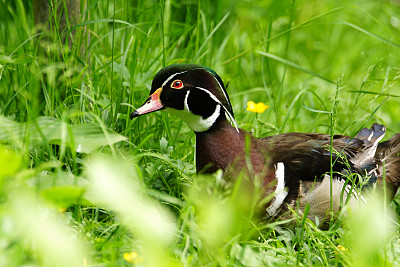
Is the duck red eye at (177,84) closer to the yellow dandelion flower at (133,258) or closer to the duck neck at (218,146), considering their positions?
the duck neck at (218,146)

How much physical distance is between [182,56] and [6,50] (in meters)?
1.06

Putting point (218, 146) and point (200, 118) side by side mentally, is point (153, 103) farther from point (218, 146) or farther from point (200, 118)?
point (218, 146)

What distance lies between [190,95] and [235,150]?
320mm

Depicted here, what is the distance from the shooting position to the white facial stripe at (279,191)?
243 cm

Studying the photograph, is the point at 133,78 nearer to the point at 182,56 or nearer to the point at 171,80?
the point at 171,80

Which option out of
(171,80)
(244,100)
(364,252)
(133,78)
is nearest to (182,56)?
(244,100)

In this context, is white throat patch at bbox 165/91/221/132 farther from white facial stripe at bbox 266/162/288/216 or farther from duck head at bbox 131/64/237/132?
white facial stripe at bbox 266/162/288/216

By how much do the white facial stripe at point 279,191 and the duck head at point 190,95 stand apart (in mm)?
323

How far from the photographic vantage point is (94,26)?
3.09 metres

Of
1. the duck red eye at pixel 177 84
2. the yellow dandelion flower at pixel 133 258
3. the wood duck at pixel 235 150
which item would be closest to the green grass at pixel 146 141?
the yellow dandelion flower at pixel 133 258

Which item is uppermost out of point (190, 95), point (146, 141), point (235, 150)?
point (190, 95)

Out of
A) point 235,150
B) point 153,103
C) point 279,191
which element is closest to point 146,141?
point 153,103

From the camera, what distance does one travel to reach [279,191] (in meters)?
2.42

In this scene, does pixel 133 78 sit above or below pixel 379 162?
above
